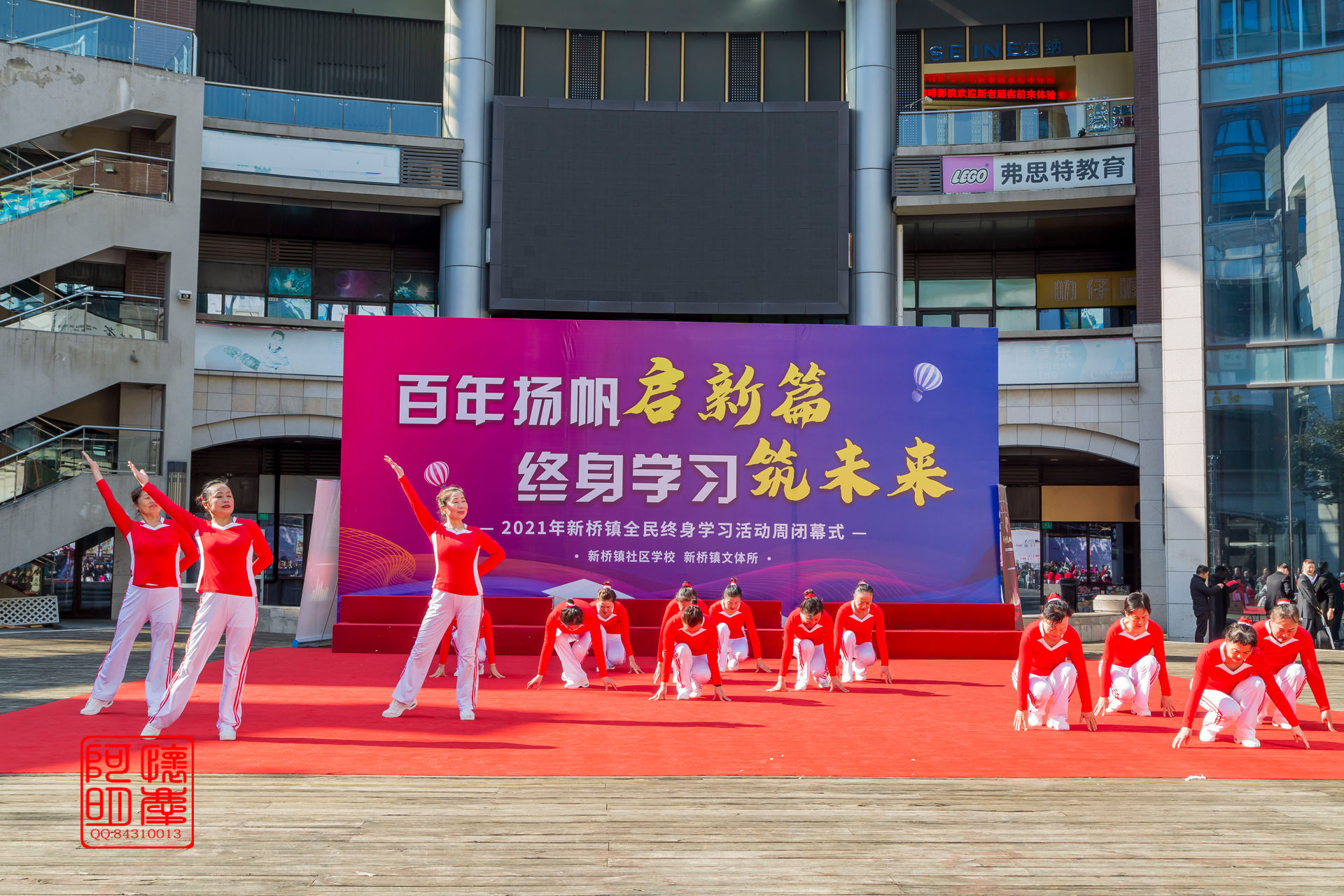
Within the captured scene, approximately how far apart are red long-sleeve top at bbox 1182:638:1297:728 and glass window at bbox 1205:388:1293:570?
13.1 m

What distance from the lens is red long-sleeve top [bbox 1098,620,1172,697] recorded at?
10.4 meters

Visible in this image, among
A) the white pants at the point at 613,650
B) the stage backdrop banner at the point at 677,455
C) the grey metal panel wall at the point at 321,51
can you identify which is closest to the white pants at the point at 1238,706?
the white pants at the point at 613,650

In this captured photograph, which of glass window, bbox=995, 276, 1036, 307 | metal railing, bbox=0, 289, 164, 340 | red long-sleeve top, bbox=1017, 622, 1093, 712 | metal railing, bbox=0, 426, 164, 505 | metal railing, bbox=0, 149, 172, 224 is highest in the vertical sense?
metal railing, bbox=0, 149, 172, 224

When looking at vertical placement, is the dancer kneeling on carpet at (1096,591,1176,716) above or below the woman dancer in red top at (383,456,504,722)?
below

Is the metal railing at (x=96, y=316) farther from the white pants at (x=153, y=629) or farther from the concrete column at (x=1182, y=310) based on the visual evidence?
the concrete column at (x=1182, y=310)

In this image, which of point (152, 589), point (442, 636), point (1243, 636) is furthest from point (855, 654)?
point (152, 589)

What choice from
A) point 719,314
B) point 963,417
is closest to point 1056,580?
point 719,314

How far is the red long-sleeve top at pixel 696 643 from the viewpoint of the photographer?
10609mm

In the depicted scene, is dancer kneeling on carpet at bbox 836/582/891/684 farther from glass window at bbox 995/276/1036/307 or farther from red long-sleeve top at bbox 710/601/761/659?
glass window at bbox 995/276/1036/307

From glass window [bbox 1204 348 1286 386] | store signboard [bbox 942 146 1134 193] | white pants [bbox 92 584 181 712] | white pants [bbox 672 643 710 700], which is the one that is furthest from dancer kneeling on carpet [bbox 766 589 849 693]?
store signboard [bbox 942 146 1134 193]

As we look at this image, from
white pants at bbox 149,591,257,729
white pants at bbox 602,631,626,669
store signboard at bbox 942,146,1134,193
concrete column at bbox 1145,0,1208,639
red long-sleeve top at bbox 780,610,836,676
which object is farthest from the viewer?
store signboard at bbox 942,146,1134,193

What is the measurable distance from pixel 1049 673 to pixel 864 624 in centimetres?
345

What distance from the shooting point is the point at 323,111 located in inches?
936

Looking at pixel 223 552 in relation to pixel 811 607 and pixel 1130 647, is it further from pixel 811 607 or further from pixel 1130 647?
pixel 1130 647
